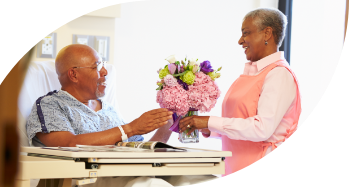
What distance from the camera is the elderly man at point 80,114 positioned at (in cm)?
187

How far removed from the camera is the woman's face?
80.0 inches

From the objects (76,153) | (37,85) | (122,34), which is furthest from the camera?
(122,34)

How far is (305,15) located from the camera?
3.71 meters

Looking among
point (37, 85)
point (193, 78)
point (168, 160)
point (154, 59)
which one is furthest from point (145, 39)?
point (168, 160)

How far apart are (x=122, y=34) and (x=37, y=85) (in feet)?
4.33

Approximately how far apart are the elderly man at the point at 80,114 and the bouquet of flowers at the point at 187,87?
0.26ft

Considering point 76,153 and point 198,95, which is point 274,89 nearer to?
point 198,95

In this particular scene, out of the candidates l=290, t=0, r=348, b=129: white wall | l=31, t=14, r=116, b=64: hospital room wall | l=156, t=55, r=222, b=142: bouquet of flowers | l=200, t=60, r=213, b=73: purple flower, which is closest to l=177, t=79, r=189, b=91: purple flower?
l=156, t=55, r=222, b=142: bouquet of flowers

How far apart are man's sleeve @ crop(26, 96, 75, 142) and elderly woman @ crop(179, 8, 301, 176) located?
2.09ft

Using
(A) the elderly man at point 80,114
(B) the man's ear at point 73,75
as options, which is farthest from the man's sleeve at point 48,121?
(B) the man's ear at point 73,75

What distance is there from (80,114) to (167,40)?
6.01ft

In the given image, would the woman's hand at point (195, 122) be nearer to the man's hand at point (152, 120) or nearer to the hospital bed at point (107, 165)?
the man's hand at point (152, 120)

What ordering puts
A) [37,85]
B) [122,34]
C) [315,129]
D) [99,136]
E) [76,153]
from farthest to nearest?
1. [122,34]
2. [37,85]
3. [99,136]
4. [76,153]
5. [315,129]

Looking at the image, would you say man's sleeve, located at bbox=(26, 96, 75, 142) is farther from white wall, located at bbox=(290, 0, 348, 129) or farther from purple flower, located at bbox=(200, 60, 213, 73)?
white wall, located at bbox=(290, 0, 348, 129)
